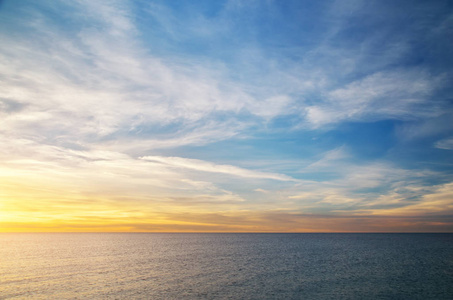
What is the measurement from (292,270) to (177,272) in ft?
91.1

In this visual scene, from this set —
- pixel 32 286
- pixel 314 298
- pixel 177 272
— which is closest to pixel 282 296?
pixel 314 298

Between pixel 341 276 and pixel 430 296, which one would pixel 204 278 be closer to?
pixel 341 276

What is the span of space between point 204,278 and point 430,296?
39.7m

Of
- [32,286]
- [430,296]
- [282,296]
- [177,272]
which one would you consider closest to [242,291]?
[282,296]

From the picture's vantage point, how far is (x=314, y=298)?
4306cm

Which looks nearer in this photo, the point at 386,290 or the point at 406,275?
the point at 386,290

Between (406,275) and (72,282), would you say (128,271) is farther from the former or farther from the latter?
(406,275)

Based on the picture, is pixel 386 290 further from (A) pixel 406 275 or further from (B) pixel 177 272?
(B) pixel 177 272

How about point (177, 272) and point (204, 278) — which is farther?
point (177, 272)

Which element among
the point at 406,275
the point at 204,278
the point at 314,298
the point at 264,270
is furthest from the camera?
the point at 264,270

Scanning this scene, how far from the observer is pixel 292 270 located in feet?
224

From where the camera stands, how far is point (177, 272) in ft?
214

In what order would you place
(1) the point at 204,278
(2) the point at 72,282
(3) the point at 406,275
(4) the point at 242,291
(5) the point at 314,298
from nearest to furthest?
(5) the point at 314,298 < (4) the point at 242,291 < (2) the point at 72,282 < (1) the point at 204,278 < (3) the point at 406,275

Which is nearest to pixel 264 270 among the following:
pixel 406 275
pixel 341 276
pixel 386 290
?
pixel 341 276
